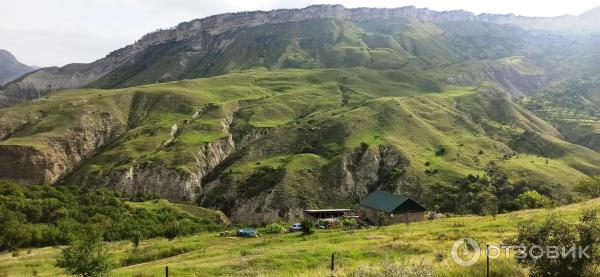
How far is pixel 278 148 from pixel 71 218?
229 ft

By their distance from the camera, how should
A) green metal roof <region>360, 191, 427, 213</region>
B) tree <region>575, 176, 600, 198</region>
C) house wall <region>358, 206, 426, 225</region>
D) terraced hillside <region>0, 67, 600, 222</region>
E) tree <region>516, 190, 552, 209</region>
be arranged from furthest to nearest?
terraced hillside <region>0, 67, 600, 222</region> < tree <region>575, 176, 600, 198</region> < green metal roof <region>360, 191, 427, 213</region> < house wall <region>358, 206, 426, 225</region> < tree <region>516, 190, 552, 209</region>

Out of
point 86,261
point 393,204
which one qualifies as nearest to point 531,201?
point 393,204

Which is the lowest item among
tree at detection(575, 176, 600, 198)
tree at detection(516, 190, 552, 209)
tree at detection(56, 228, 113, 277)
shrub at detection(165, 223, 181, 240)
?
shrub at detection(165, 223, 181, 240)

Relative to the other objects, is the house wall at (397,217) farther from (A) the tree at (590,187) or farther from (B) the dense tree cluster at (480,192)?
(A) the tree at (590,187)

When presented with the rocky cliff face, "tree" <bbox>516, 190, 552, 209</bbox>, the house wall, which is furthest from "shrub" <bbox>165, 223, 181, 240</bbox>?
the rocky cliff face

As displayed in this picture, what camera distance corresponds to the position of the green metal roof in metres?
82.7

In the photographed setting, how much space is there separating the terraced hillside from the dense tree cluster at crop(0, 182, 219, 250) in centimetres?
2703

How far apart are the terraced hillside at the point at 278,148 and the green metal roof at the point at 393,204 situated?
75.4ft

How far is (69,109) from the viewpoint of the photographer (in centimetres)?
16412

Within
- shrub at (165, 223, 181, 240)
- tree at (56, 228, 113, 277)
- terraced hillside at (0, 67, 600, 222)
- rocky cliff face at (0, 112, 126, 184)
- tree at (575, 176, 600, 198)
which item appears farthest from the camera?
rocky cliff face at (0, 112, 126, 184)

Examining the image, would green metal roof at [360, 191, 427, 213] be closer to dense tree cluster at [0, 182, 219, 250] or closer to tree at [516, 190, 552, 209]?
tree at [516, 190, 552, 209]

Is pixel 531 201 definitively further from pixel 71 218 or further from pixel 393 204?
pixel 71 218

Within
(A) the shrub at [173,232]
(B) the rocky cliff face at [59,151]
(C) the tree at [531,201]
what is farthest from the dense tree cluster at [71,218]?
(C) the tree at [531,201]

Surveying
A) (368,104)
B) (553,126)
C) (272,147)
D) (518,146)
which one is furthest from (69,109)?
(553,126)
